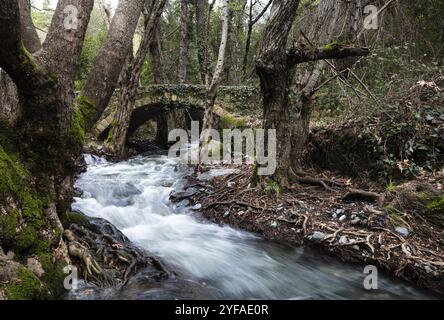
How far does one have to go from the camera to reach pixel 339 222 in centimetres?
521

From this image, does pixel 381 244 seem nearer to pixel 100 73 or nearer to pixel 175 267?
pixel 175 267

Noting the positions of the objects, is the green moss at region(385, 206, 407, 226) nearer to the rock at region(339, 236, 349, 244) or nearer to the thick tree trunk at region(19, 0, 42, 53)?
the rock at region(339, 236, 349, 244)

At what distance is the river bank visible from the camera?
14.0 ft

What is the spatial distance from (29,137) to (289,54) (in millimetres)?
3722

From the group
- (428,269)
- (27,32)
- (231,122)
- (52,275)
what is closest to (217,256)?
(52,275)

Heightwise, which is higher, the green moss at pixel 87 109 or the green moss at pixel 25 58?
the green moss at pixel 25 58

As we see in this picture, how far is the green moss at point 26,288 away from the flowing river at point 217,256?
48cm

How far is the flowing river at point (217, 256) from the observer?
4082 millimetres

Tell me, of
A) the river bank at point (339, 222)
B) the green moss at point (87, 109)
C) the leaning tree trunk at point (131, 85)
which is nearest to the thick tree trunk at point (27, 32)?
the green moss at point (87, 109)

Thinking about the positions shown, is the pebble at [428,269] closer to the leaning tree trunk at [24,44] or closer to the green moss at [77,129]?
the green moss at [77,129]

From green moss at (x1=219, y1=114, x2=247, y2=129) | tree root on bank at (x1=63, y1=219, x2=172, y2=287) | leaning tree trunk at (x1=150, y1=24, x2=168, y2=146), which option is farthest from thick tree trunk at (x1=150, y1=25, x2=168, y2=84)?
tree root on bank at (x1=63, y1=219, x2=172, y2=287)

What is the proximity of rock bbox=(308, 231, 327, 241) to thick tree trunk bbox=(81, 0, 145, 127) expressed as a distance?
3216 mm

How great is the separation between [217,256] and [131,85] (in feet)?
22.6

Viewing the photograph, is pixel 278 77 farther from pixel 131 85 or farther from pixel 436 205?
pixel 131 85
